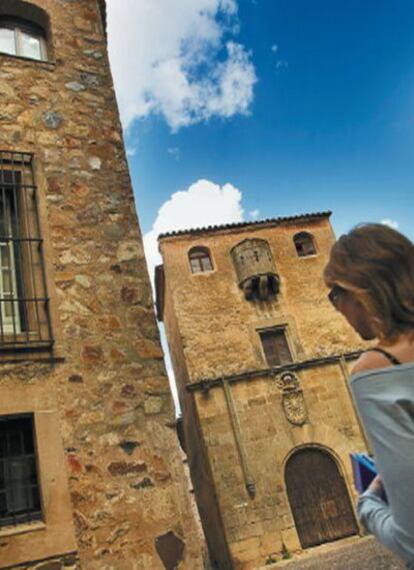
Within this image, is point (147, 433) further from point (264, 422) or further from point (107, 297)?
point (264, 422)

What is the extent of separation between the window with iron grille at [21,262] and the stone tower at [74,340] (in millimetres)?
13

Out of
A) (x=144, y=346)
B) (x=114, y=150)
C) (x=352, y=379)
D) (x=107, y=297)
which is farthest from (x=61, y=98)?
(x=352, y=379)

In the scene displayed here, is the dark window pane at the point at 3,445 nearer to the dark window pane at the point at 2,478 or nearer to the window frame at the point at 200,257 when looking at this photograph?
the dark window pane at the point at 2,478

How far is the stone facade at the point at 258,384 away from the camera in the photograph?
12.9 m

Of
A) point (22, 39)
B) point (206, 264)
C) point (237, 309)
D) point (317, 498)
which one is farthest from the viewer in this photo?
point (206, 264)

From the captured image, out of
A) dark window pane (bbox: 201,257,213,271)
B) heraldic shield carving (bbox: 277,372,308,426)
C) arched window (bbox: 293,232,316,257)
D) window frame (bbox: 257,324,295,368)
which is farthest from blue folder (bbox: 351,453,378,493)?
arched window (bbox: 293,232,316,257)

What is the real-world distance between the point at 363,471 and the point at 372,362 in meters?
0.58

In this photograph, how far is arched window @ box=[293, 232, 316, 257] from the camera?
1706cm

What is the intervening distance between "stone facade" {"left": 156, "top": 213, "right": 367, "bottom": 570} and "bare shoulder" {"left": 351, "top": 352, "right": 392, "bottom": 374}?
13.0 metres

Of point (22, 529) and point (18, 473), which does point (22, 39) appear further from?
point (22, 529)

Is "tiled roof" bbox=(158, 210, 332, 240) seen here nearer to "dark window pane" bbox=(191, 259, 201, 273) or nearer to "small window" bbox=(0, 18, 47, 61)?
"dark window pane" bbox=(191, 259, 201, 273)

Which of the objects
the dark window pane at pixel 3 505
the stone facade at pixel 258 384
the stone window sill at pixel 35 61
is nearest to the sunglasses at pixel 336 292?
the dark window pane at pixel 3 505

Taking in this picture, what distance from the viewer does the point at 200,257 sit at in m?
16.5

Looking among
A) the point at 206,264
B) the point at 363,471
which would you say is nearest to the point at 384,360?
the point at 363,471
